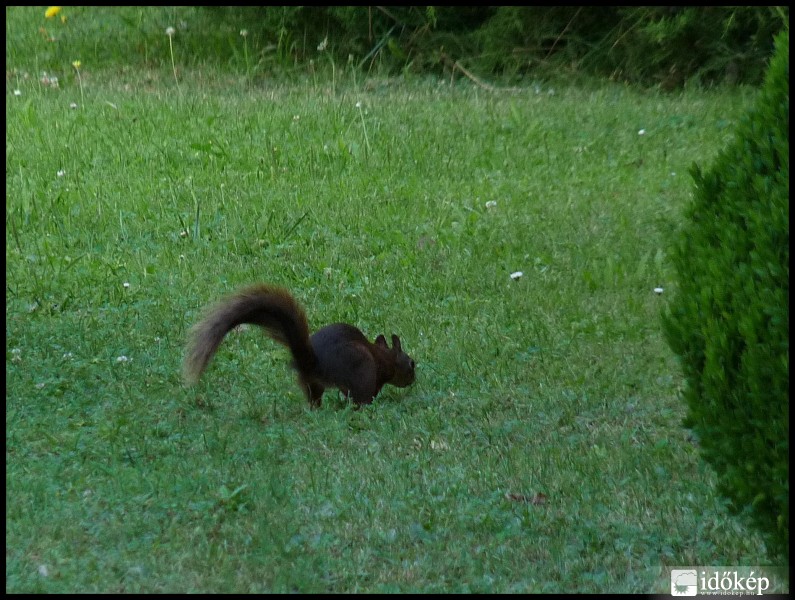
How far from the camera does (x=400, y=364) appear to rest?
20.5ft

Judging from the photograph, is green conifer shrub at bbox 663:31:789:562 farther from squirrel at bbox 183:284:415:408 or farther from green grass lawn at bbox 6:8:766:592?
squirrel at bbox 183:284:415:408

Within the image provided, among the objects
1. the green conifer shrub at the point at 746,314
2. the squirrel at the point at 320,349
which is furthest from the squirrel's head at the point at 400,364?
the green conifer shrub at the point at 746,314

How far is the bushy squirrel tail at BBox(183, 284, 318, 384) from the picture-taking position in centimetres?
549

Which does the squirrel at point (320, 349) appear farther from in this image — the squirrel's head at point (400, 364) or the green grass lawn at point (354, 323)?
the green grass lawn at point (354, 323)

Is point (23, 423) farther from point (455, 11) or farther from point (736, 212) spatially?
point (455, 11)

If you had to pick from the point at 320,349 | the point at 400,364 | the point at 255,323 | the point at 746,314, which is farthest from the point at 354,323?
the point at 746,314

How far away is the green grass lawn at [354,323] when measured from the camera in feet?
14.9

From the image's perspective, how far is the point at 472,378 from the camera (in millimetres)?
6426

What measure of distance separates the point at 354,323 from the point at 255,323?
1444 mm

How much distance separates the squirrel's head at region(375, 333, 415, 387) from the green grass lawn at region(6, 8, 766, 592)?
A: 135mm

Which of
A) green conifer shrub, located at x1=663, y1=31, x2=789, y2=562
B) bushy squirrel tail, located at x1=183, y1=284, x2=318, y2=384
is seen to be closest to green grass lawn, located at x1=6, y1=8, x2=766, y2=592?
bushy squirrel tail, located at x1=183, y1=284, x2=318, y2=384

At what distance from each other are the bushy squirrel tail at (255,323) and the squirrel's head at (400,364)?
0.45 metres

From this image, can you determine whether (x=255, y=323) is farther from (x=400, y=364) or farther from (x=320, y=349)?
(x=400, y=364)

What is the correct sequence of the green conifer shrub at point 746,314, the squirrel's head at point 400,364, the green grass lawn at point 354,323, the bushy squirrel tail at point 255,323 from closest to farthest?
the green conifer shrub at point 746,314
the green grass lawn at point 354,323
the bushy squirrel tail at point 255,323
the squirrel's head at point 400,364
